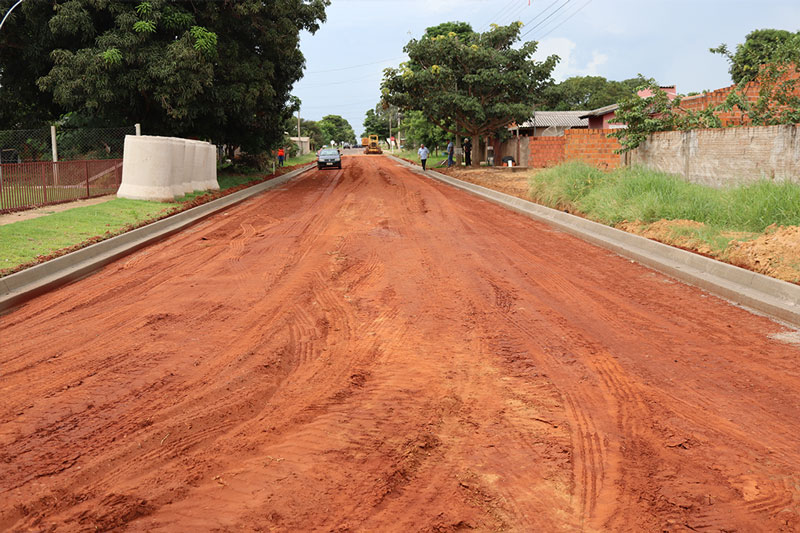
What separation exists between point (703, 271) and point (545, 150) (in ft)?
80.6

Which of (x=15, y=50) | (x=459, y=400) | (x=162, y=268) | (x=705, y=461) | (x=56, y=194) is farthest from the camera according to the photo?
(x=15, y=50)

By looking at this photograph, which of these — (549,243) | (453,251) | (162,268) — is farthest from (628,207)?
(162,268)

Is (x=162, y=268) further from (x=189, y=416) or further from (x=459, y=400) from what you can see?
(x=459, y=400)

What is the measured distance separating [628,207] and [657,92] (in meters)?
5.72

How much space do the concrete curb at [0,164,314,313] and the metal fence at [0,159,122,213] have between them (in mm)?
3400

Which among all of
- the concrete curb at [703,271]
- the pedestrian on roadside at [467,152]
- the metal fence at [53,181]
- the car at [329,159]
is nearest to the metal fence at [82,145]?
the metal fence at [53,181]

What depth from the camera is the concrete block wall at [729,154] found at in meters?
12.1

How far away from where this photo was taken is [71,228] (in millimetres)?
12391

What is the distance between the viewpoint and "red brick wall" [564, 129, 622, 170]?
2452cm


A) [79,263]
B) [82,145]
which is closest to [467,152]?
[82,145]

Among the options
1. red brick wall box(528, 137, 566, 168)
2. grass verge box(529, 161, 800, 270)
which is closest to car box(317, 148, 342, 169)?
red brick wall box(528, 137, 566, 168)

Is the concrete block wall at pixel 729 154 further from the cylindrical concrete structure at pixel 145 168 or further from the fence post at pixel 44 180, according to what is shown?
the fence post at pixel 44 180

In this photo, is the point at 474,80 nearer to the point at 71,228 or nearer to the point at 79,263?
the point at 71,228

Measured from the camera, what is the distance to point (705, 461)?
3.86 meters
